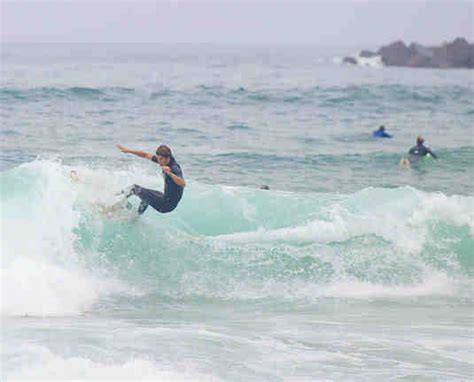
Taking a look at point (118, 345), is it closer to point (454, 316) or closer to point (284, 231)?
point (454, 316)

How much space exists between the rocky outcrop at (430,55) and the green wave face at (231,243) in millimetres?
74136

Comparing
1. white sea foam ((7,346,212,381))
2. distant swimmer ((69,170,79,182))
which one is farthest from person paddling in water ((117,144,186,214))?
white sea foam ((7,346,212,381))

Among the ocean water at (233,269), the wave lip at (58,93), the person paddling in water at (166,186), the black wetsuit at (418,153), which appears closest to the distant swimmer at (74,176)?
the ocean water at (233,269)

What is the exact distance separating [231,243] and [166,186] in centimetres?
216

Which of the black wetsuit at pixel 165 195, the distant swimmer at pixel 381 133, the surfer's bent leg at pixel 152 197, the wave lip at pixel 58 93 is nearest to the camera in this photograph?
the black wetsuit at pixel 165 195

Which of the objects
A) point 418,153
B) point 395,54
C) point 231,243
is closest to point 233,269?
point 231,243

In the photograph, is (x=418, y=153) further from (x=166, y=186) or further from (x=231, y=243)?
(x=166, y=186)

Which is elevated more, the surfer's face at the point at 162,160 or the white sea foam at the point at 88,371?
the surfer's face at the point at 162,160

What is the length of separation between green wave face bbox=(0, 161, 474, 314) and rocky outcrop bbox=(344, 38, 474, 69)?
74.1m

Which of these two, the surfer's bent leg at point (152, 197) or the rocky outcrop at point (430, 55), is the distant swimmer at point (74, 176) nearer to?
the surfer's bent leg at point (152, 197)

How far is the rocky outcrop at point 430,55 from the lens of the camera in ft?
292

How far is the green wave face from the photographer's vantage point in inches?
541

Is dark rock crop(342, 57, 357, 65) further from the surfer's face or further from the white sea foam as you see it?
the white sea foam

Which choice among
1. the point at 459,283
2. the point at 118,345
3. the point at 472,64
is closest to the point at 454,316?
the point at 459,283
